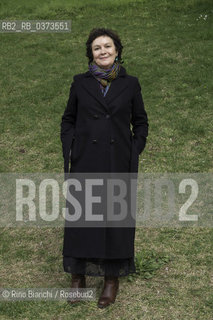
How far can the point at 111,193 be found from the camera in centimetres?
528

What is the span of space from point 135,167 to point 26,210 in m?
3.13

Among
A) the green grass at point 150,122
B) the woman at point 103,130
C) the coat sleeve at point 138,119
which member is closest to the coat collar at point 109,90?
the woman at point 103,130

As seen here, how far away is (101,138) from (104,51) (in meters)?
0.85

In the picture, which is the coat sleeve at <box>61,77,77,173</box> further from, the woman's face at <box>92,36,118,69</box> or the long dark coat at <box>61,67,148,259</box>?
the woman's face at <box>92,36,118,69</box>

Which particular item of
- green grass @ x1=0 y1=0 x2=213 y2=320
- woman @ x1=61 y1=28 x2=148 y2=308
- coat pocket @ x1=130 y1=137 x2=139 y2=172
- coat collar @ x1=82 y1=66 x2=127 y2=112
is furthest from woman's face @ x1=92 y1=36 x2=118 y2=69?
green grass @ x1=0 y1=0 x2=213 y2=320

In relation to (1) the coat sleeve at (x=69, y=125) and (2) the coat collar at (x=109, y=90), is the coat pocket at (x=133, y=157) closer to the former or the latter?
(2) the coat collar at (x=109, y=90)

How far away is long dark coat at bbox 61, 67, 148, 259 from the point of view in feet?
16.9

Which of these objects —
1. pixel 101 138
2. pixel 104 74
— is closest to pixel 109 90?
pixel 104 74

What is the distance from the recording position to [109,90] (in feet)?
17.1

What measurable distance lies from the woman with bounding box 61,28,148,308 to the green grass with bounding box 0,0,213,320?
75cm

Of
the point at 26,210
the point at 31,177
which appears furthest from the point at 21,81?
the point at 26,210

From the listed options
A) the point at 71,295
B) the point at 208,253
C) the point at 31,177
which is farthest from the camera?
the point at 31,177

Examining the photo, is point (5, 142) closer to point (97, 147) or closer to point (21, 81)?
point (21, 81)

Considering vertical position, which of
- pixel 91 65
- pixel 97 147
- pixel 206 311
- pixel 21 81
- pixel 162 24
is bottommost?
pixel 206 311
